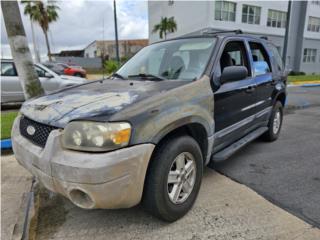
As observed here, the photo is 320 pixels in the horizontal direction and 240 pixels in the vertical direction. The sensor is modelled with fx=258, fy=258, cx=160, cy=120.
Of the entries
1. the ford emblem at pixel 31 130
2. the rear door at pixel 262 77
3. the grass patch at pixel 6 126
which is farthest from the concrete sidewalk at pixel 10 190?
the rear door at pixel 262 77

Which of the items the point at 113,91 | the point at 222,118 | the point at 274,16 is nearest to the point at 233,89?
the point at 222,118

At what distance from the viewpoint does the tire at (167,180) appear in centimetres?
222

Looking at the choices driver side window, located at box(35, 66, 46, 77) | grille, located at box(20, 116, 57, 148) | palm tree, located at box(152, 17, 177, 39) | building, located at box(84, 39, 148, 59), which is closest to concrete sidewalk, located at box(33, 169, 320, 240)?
grille, located at box(20, 116, 57, 148)

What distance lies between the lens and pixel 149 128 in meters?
2.09

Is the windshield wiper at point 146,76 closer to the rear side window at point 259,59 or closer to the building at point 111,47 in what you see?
the rear side window at point 259,59

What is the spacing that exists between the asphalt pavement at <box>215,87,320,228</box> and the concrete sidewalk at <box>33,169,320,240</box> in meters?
0.22

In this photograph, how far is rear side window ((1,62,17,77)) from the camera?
28.6 feet

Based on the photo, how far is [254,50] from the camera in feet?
13.4

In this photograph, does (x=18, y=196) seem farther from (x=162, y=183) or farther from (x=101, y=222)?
(x=162, y=183)

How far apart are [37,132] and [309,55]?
34153 mm

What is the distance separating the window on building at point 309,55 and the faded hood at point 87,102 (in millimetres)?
32256

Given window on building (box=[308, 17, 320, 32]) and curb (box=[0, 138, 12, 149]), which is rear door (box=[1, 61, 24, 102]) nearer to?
curb (box=[0, 138, 12, 149])

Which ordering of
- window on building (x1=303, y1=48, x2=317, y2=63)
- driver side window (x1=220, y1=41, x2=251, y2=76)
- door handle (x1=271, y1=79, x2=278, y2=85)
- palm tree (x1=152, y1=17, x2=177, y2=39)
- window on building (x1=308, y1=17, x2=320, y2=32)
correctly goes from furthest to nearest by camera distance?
window on building (x1=303, y1=48, x2=317, y2=63) < window on building (x1=308, y1=17, x2=320, y2=32) < palm tree (x1=152, y1=17, x2=177, y2=39) < door handle (x1=271, y1=79, x2=278, y2=85) < driver side window (x1=220, y1=41, x2=251, y2=76)

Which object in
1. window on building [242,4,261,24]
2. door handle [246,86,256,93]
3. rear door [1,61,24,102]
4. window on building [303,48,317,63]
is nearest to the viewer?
door handle [246,86,256,93]
